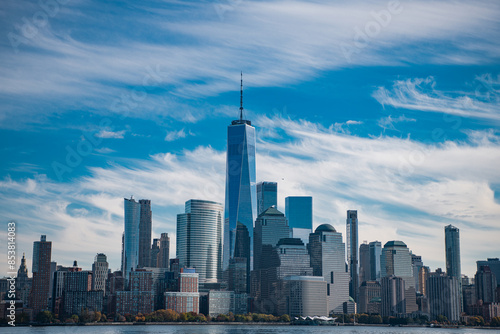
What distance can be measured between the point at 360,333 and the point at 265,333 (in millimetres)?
37448

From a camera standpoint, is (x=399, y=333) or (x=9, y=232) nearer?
(x=9, y=232)

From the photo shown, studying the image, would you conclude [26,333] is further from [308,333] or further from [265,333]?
[308,333]

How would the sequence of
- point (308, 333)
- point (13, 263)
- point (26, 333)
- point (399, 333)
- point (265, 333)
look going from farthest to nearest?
point (399, 333) < point (308, 333) < point (265, 333) < point (26, 333) < point (13, 263)

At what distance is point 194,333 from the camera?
158 m

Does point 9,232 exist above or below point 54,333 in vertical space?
above

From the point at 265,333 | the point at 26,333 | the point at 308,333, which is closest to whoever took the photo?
the point at 26,333

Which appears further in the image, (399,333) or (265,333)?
(399,333)

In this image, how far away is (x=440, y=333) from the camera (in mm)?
194125

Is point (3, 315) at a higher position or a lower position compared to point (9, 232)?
lower

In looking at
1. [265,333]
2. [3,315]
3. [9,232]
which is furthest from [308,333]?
[9,232]

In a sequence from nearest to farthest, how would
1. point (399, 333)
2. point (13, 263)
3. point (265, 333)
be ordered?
point (13, 263) → point (265, 333) → point (399, 333)

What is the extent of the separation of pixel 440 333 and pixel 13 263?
505 feet

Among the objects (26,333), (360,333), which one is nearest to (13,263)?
(26,333)

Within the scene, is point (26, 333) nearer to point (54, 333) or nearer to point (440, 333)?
point (54, 333)
